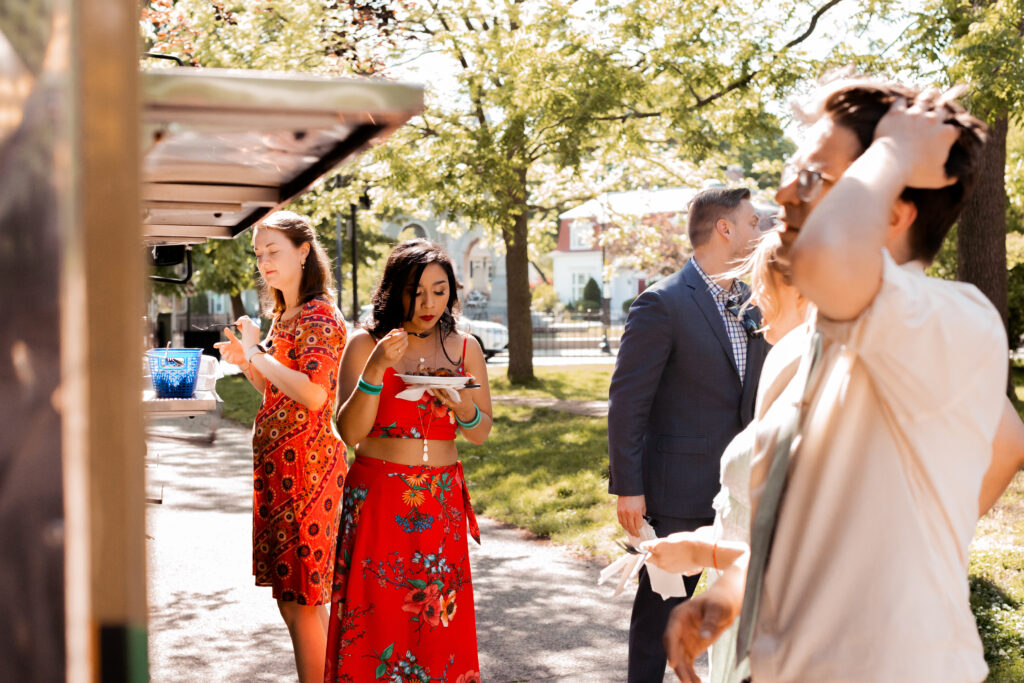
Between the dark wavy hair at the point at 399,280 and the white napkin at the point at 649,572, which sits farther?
the dark wavy hair at the point at 399,280

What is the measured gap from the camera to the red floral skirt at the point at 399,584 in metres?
3.95

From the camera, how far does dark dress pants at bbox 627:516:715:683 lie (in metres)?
4.29

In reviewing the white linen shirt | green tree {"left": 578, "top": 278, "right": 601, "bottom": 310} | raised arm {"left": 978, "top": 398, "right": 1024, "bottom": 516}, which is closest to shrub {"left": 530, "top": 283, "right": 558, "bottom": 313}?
green tree {"left": 578, "top": 278, "right": 601, "bottom": 310}

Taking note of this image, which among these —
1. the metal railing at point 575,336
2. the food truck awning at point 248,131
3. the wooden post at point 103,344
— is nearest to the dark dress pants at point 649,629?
the food truck awning at point 248,131

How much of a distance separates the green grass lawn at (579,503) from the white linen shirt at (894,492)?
3.61 meters

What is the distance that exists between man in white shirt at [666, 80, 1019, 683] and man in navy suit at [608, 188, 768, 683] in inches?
97.6

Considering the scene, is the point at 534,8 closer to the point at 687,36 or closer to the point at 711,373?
the point at 687,36

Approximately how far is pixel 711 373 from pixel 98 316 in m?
3.60

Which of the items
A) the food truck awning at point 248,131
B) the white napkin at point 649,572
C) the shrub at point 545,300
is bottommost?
the white napkin at point 649,572

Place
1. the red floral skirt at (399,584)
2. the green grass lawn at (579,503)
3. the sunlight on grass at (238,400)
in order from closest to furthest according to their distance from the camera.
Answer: the red floral skirt at (399,584), the green grass lawn at (579,503), the sunlight on grass at (238,400)

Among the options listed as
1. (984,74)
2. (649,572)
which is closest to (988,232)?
(984,74)

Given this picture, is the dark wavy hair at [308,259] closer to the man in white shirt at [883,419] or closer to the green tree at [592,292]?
the man in white shirt at [883,419]

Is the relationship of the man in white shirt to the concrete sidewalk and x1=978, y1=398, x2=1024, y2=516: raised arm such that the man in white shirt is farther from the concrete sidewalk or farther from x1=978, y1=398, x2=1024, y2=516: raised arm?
the concrete sidewalk

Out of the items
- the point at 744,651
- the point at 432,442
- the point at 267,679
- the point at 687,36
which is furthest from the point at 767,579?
the point at 687,36
